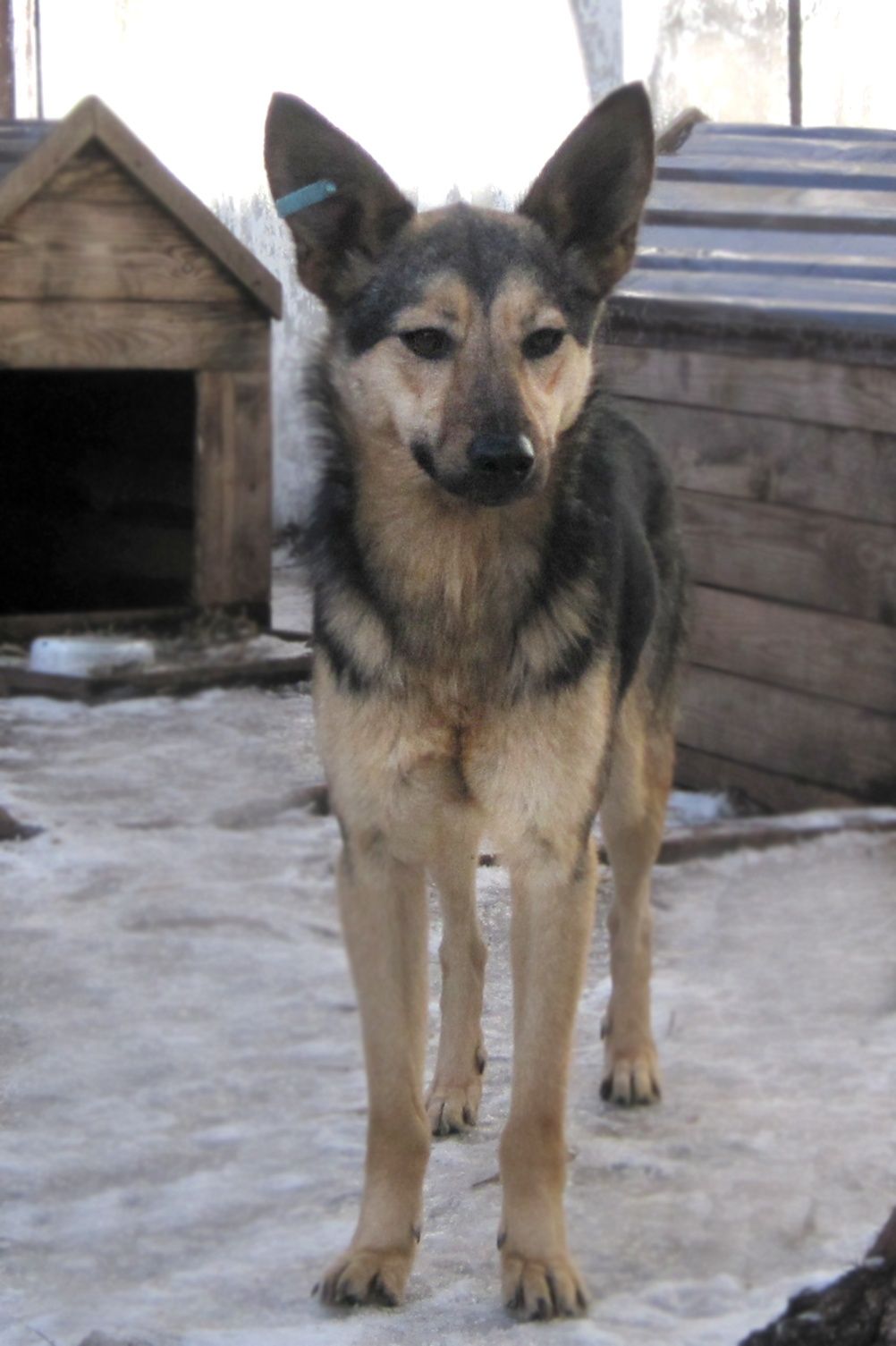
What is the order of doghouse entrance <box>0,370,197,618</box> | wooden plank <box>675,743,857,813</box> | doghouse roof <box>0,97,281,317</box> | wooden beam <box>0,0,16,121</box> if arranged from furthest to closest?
wooden beam <box>0,0,16,121</box> → doghouse entrance <box>0,370,197,618</box> → doghouse roof <box>0,97,281,317</box> → wooden plank <box>675,743,857,813</box>

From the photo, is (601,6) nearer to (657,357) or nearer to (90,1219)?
(657,357)

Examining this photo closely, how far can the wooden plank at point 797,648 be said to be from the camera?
499cm

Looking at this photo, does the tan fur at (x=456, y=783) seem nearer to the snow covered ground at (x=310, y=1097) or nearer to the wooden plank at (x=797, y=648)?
the snow covered ground at (x=310, y=1097)

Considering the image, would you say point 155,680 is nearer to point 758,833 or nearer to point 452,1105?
point 758,833

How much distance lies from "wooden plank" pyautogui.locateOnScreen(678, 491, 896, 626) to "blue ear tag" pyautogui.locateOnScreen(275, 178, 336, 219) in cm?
218

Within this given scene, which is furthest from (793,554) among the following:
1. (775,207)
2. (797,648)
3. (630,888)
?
(630,888)

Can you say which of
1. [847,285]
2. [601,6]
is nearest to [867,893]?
[847,285]

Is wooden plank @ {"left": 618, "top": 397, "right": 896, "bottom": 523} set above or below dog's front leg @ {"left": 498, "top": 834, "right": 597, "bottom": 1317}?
above

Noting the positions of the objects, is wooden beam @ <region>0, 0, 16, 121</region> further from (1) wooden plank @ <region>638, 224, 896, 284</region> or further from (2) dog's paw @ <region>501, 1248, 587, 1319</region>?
(2) dog's paw @ <region>501, 1248, 587, 1319</region>

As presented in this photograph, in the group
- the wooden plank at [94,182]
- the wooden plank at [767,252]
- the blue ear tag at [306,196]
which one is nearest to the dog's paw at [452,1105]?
the blue ear tag at [306,196]

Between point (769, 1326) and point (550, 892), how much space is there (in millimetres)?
744

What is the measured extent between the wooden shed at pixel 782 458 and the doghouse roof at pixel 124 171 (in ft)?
6.02

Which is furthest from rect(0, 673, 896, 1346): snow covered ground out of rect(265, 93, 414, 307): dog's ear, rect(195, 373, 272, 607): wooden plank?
rect(195, 373, 272, 607): wooden plank

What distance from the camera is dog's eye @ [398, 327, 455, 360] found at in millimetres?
2770
